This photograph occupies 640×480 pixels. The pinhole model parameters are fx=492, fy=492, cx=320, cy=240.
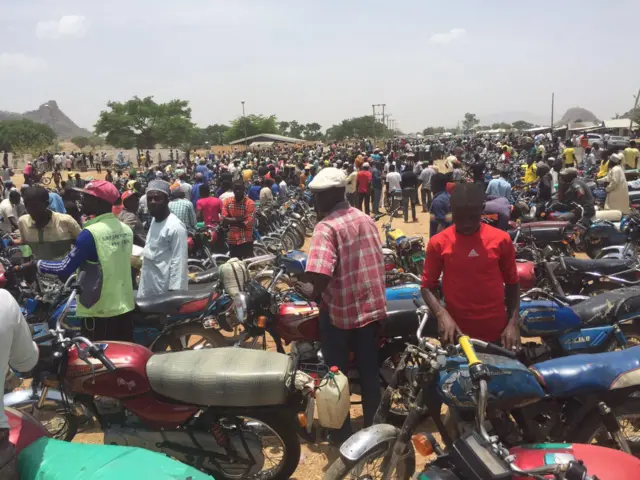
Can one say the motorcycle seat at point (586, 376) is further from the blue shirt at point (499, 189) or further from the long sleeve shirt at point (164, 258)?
the blue shirt at point (499, 189)

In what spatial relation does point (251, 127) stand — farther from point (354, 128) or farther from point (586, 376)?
point (586, 376)

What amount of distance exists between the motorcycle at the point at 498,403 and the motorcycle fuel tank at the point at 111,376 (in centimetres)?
119

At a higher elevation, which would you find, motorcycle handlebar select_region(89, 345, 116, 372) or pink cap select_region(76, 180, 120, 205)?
pink cap select_region(76, 180, 120, 205)

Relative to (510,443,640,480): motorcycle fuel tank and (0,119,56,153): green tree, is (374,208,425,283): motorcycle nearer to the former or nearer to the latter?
(510,443,640,480): motorcycle fuel tank

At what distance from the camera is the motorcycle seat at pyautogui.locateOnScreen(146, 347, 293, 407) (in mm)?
2621

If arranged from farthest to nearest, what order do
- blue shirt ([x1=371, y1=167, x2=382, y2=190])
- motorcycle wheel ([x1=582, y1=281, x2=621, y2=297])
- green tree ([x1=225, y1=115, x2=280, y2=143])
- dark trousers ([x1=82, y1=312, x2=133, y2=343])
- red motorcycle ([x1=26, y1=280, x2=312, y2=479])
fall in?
green tree ([x1=225, y1=115, x2=280, y2=143]) → blue shirt ([x1=371, y1=167, x2=382, y2=190]) → motorcycle wheel ([x1=582, y1=281, x2=621, y2=297]) → dark trousers ([x1=82, y1=312, x2=133, y2=343]) → red motorcycle ([x1=26, y1=280, x2=312, y2=479])

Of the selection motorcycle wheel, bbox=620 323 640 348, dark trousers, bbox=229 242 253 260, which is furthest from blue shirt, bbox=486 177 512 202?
motorcycle wheel, bbox=620 323 640 348

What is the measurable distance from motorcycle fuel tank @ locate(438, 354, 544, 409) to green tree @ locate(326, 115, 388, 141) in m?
71.8

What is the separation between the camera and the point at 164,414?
281 cm

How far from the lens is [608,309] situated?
370cm

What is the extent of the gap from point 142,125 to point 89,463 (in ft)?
173

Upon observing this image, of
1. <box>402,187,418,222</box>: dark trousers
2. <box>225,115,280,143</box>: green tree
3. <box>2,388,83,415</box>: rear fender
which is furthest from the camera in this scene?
<box>225,115,280,143</box>: green tree

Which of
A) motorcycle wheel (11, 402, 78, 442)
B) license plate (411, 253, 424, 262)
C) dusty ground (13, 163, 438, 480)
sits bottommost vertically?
dusty ground (13, 163, 438, 480)

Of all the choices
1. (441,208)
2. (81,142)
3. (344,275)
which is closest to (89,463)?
(344,275)
